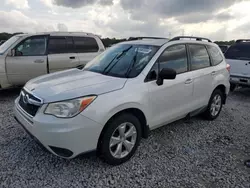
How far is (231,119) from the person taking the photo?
4.95m

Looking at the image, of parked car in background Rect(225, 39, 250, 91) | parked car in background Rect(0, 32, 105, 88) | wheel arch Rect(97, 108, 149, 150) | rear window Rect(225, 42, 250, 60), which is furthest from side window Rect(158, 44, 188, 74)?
rear window Rect(225, 42, 250, 60)

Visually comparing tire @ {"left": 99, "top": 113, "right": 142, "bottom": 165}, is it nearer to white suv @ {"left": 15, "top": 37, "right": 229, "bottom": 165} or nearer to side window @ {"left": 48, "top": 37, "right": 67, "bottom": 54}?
white suv @ {"left": 15, "top": 37, "right": 229, "bottom": 165}

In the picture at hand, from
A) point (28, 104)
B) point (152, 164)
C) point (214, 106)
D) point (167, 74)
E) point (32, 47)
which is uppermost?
point (32, 47)

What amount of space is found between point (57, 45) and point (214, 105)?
4.64 metres

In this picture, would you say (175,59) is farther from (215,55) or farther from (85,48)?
(85,48)

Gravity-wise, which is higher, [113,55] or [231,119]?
[113,55]

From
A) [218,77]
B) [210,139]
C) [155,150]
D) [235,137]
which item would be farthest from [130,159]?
[218,77]

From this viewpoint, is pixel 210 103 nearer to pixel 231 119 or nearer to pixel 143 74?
pixel 231 119

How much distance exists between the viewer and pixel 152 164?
3.11 meters

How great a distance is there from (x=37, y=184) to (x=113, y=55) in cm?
230

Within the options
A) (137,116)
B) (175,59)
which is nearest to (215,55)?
(175,59)

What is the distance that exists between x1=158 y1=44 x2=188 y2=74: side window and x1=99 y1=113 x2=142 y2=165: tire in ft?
3.44

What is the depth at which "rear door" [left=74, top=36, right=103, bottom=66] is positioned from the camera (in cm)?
695

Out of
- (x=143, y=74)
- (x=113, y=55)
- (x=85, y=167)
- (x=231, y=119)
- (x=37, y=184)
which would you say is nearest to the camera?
(x=37, y=184)
